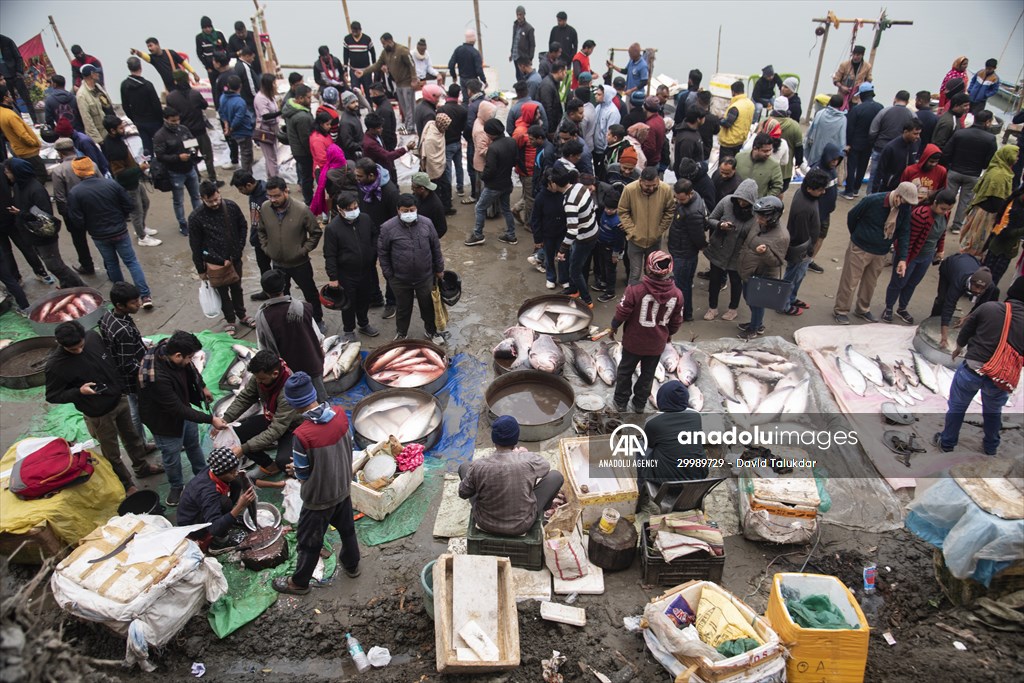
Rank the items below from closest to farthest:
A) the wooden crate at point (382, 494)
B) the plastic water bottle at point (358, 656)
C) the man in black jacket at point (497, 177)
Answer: the plastic water bottle at point (358, 656) < the wooden crate at point (382, 494) < the man in black jacket at point (497, 177)

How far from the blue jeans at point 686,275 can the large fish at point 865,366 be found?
6.24ft

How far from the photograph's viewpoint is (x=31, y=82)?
14.1m

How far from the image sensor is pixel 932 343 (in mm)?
7285

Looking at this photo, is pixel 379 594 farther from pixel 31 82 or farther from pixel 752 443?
pixel 31 82

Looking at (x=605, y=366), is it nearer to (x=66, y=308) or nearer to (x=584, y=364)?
(x=584, y=364)

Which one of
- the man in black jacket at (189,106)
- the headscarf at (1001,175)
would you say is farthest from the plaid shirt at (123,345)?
the headscarf at (1001,175)

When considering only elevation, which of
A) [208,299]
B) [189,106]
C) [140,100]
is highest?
[140,100]

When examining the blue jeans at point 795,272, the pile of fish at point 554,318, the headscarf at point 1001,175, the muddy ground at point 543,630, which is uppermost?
the headscarf at point 1001,175

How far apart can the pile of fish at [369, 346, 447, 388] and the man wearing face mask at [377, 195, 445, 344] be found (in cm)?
52

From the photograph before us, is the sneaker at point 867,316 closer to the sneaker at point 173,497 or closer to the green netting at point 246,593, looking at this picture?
the green netting at point 246,593

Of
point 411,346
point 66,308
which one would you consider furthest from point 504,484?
point 66,308

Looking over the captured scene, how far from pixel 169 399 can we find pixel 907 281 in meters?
8.48

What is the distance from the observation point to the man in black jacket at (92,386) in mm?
5109

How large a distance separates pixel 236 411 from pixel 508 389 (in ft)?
9.08
